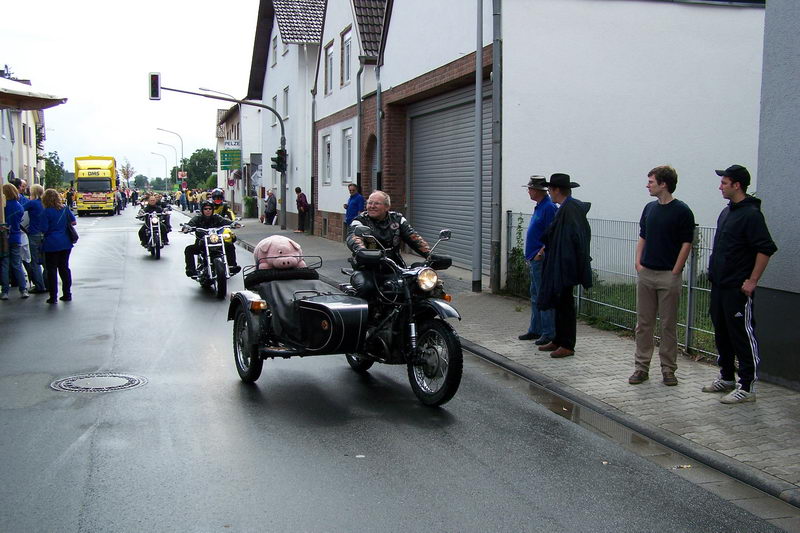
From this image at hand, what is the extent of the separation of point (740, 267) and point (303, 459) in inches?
Result: 148

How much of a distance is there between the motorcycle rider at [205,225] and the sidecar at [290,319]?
269 inches

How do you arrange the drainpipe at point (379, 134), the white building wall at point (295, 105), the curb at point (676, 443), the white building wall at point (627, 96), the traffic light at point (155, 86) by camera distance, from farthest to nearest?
the white building wall at point (295, 105) → the traffic light at point (155, 86) → the drainpipe at point (379, 134) → the white building wall at point (627, 96) → the curb at point (676, 443)

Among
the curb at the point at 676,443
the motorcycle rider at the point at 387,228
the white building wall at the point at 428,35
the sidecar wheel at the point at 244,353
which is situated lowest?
the curb at the point at 676,443

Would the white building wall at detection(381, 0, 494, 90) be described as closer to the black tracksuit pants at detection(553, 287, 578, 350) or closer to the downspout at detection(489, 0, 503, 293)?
the downspout at detection(489, 0, 503, 293)

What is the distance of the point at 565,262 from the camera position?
8.35 metres

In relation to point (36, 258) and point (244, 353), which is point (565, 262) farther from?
point (36, 258)

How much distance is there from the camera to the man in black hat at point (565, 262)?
329 inches

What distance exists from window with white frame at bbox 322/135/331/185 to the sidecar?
68.8ft

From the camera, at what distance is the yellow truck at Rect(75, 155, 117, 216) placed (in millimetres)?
51688

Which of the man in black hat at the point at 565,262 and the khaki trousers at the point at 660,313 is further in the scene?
the man in black hat at the point at 565,262

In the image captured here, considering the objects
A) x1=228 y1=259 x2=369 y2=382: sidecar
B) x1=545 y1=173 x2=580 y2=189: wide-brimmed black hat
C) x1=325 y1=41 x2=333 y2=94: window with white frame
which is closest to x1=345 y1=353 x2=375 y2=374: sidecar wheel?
x1=228 y1=259 x2=369 y2=382: sidecar

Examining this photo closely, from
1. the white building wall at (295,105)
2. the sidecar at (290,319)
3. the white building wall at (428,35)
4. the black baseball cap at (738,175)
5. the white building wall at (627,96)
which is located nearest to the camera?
the black baseball cap at (738,175)

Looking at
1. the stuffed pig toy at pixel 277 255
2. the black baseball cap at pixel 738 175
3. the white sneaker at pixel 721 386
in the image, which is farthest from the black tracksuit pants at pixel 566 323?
the stuffed pig toy at pixel 277 255

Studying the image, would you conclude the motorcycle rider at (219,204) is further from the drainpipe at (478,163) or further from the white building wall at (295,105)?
the white building wall at (295,105)
